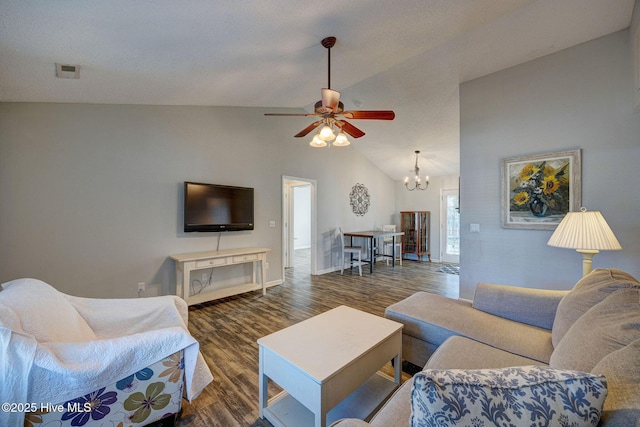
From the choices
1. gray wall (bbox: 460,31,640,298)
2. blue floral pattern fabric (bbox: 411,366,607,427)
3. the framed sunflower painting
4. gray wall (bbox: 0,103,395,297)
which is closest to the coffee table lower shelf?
blue floral pattern fabric (bbox: 411,366,607,427)

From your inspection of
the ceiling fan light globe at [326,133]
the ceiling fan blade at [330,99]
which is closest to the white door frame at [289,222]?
the ceiling fan light globe at [326,133]

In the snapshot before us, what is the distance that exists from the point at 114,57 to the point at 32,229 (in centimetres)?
202

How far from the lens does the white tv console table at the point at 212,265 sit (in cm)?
336

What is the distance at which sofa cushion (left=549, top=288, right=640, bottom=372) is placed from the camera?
94cm

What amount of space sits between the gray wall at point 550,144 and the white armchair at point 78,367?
3.33 metres

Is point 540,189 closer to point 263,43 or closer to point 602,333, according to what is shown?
point 602,333

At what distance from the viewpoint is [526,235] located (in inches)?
119

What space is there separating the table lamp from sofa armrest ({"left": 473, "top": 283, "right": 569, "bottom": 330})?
0.40m

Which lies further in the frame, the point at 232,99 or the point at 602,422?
the point at 232,99

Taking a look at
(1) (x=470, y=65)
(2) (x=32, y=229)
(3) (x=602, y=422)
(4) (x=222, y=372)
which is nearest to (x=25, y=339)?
(4) (x=222, y=372)

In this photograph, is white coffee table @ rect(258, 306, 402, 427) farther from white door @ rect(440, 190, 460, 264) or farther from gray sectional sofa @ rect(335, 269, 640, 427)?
white door @ rect(440, 190, 460, 264)

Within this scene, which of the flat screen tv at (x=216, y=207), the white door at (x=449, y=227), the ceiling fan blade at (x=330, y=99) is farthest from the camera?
the white door at (x=449, y=227)

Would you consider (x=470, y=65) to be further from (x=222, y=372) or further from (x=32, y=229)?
(x=32, y=229)

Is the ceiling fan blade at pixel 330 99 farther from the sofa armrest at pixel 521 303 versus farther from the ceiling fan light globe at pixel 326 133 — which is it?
the sofa armrest at pixel 521 303
